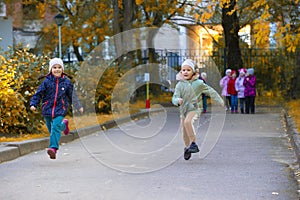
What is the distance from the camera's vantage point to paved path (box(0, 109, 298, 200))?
26.4ft

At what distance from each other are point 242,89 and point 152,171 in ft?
48.2

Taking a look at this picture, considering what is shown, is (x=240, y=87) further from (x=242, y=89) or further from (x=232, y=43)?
(x=232, y=43)

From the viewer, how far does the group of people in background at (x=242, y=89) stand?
23.8 metres

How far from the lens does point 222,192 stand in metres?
8.09

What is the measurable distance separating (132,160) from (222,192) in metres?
3.28

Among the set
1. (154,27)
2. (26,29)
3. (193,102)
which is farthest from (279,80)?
→ (193,102)

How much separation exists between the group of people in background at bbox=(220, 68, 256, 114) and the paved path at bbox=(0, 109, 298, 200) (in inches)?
317

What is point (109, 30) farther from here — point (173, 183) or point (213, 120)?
point (173, 183)

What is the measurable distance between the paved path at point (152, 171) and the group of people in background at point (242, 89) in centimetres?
806

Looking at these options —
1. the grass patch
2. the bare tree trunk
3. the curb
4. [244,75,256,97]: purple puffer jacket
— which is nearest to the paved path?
the curb

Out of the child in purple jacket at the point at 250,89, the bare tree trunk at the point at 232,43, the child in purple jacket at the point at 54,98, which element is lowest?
the child in purple jacket at the point at 250,89

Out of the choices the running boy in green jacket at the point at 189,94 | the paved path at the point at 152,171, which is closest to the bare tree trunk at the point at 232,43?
the paved path at the point at 152,171

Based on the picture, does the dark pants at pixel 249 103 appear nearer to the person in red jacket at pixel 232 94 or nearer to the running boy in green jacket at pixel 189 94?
the person in red jacket at pixel 232 94

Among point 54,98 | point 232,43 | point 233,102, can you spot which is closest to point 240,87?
point 233,102
